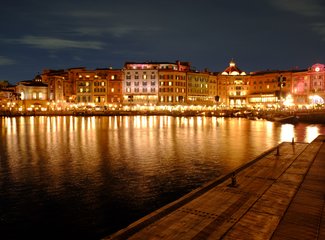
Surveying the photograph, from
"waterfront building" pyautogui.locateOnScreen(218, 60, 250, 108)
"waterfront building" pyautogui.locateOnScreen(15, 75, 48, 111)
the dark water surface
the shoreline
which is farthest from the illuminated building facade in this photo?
the dark water surface

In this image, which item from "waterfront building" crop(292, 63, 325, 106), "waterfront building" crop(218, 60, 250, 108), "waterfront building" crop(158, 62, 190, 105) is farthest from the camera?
"waterfront building" crop(218, 60, 250, 108)

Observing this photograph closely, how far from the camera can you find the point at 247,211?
1335 centimetres

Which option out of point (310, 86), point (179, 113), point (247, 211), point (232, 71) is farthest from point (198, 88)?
point (247, 211)

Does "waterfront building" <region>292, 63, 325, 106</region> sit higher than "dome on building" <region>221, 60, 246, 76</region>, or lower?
lower

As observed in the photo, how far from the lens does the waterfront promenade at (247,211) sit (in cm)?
1118

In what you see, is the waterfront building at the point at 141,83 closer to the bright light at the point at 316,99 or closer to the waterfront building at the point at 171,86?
the waterfront building at the point at 171,86

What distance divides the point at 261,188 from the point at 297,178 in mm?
3218

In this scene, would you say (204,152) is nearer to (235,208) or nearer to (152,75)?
(235,208)

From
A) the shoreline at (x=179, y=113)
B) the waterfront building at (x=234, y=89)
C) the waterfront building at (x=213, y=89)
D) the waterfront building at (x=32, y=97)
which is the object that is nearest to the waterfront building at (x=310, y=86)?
the shoreline at (x=179, y=113)

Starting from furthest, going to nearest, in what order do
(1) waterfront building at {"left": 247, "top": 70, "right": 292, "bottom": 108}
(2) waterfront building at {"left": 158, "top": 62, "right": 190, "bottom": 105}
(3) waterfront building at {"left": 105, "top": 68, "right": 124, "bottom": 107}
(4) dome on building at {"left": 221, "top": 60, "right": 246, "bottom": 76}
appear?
(4) dome on building at {"left": 221, "top": 60, "right": 246, "bottom": 76}
(1) waterfront building at {"left": 247, "top": 70, "right": 292, "bottom": 108}
(3) waterfront building at {"left": 105, "top": 68, "right": 124, "bottom": 107}
(2) waterfront building at {"left": 158, "top": 62, "right": 190, "bottom": 105}

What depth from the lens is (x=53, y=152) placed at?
1507 inches

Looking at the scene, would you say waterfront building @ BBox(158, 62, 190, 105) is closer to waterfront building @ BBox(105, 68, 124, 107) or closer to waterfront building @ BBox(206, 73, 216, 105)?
waterfront building @ BBox(105, 68, 124, 107)

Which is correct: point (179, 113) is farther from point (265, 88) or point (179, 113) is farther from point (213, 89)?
point (265, 88)

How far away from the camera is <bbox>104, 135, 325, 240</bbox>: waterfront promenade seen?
36.7ft
